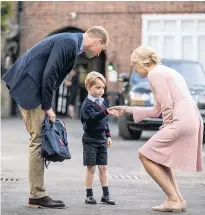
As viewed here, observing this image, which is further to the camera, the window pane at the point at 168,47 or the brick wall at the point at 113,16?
the window pane at the point at 168,47

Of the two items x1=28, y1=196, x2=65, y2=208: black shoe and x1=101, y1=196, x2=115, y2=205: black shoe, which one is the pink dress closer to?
x1=101, y1=196, x2=115, y2=205: black shoe

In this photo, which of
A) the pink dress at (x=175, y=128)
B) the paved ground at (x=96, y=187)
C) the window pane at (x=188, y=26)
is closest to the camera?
the pink dress at (x=175, y=128)

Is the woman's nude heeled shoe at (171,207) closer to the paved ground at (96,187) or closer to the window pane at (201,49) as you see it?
the paved ground at (96,187)

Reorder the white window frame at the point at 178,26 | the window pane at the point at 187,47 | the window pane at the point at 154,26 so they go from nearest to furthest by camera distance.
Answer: the white window frame at the point at 178,26, the window pane at the point at 187,47, the window pane at the point at 154,26

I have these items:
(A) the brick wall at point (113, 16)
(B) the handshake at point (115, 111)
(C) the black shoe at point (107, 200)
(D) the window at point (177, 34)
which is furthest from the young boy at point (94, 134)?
(A) the brick wall at point (113, 16)

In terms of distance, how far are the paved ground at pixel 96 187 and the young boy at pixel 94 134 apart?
0.73 ft

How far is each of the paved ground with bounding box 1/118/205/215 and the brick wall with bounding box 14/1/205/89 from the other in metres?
15.0

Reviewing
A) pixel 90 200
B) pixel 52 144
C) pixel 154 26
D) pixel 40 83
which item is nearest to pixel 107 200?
pixel 90 200

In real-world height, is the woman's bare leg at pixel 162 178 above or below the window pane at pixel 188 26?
above

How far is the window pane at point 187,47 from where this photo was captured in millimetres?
28047

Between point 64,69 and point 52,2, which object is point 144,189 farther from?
point 52,2

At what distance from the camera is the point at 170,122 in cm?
691

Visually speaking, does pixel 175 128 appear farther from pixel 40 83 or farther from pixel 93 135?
pixel 40 83

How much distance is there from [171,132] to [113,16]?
71.9ft
